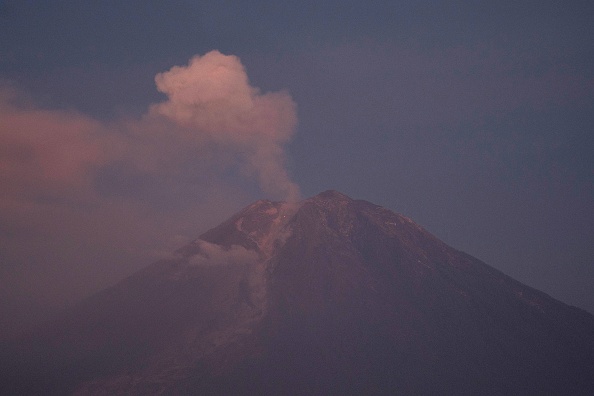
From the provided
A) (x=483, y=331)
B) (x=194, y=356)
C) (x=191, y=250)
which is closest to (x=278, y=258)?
(x=191, y=250)

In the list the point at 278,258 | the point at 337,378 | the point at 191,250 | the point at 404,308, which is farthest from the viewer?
the point at 191,250

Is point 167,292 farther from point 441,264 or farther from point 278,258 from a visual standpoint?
point 441,264

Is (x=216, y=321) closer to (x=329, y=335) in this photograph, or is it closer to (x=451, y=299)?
(x=329, y=335)

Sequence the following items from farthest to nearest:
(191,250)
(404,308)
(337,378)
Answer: (191,250) < (404,308) < (337,378)

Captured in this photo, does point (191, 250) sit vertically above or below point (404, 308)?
above

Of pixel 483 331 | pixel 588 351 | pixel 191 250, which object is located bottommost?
pixel 588 351

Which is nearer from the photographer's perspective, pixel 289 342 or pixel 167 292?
pixel 289 342
